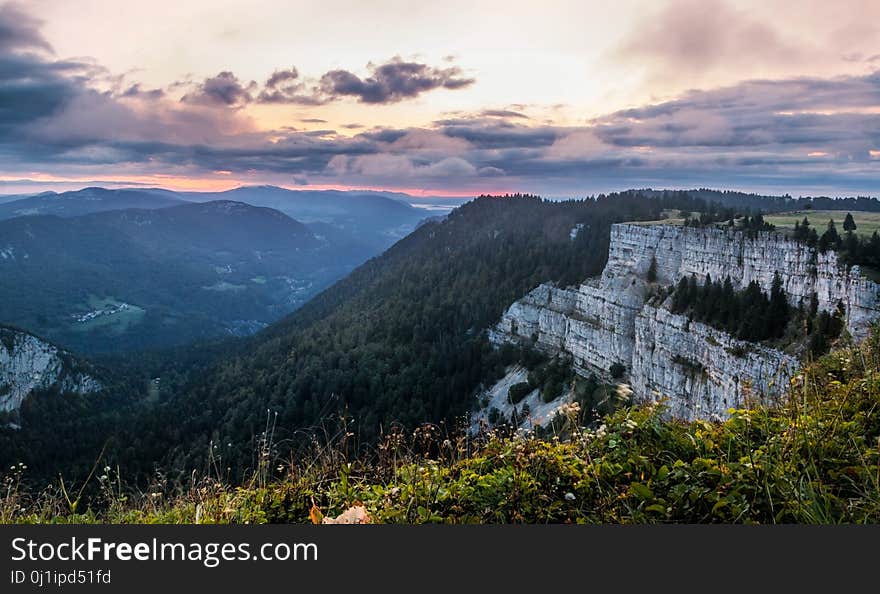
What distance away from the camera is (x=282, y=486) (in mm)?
6715

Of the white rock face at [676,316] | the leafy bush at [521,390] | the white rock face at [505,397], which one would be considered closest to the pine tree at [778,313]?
the white rock face at [676,316]

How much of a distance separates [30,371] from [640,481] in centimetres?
17817

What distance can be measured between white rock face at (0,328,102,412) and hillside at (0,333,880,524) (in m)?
164

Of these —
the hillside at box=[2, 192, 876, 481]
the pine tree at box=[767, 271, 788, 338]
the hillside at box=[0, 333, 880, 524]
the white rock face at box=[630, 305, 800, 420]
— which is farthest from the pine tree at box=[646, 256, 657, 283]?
the hillside at box=[0, 333, 880, 524]

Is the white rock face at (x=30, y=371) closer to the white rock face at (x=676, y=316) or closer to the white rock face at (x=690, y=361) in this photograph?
the white rock face at (x=676, y=316)

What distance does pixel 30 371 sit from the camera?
139875mm

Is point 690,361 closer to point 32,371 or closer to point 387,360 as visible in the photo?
point 387,360

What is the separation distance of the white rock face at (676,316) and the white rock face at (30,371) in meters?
130

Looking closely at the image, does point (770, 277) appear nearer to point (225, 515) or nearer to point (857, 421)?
point (857, 421)

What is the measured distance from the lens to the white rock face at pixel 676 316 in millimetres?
44047

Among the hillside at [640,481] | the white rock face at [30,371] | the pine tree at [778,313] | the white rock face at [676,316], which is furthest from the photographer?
the white rock face at [30,371]

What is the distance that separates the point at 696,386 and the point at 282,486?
57.7 metres

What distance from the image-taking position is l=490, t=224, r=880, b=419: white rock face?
44.0m

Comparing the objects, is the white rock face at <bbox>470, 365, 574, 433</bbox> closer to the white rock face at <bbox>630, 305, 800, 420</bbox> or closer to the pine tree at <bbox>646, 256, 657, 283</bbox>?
the white rock face at <bbox>630, 305, 800, 420</bbox>
